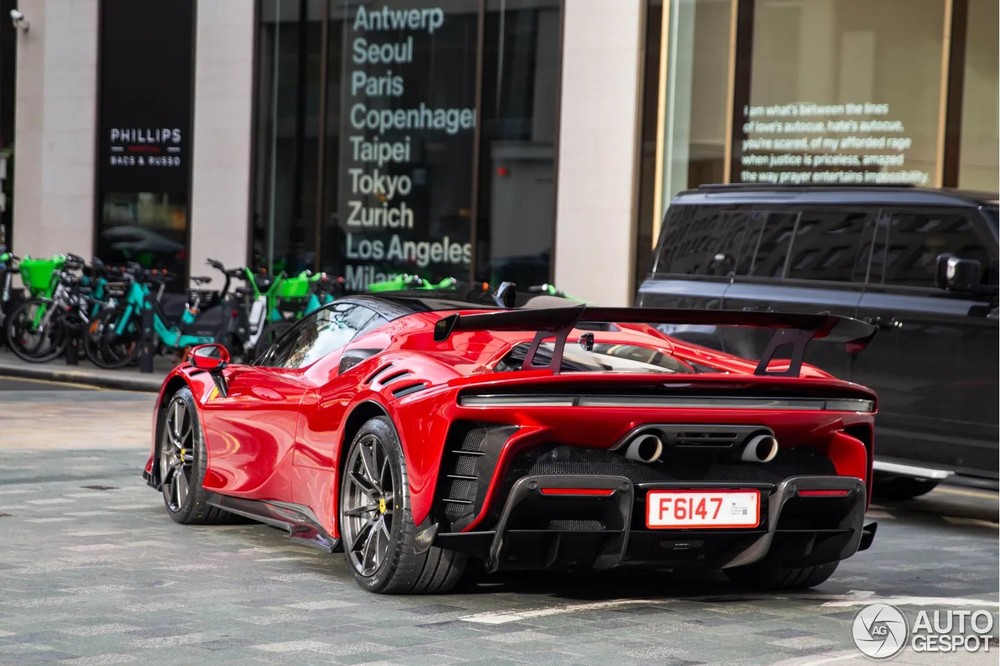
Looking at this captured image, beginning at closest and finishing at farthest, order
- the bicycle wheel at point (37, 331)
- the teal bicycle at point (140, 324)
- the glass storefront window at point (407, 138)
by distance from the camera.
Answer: the teal bicycle at point (140, 324)
the bicycle wheel at point (37, 331)
the glass storefront window at point (407, 138)

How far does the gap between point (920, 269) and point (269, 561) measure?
173 inches

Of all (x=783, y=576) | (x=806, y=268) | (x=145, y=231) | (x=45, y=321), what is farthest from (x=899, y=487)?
(x=145, y=231)

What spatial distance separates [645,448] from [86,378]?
13231 mm

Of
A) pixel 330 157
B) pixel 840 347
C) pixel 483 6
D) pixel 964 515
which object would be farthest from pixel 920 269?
pixel 330 157

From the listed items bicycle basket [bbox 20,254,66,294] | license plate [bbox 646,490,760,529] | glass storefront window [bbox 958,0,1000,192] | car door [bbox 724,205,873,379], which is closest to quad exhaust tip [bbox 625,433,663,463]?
license plate [bbox 646,490,760,529]

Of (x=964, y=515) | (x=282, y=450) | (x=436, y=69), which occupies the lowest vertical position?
(x=964, y=515)

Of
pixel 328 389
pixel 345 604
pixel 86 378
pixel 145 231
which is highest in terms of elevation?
pixel 145 231

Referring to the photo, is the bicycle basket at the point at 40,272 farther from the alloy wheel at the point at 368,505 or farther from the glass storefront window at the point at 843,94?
the alloy wheel at the point at 368,505

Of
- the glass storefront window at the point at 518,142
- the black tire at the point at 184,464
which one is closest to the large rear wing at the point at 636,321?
the black tire at the point at 184,464

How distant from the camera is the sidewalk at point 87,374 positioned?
1808 cm

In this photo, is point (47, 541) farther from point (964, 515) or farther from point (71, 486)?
point (964, 515)

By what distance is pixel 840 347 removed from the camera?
32.2 feet

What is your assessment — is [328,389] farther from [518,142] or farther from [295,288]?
[518,142]

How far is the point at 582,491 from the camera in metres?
5.97
